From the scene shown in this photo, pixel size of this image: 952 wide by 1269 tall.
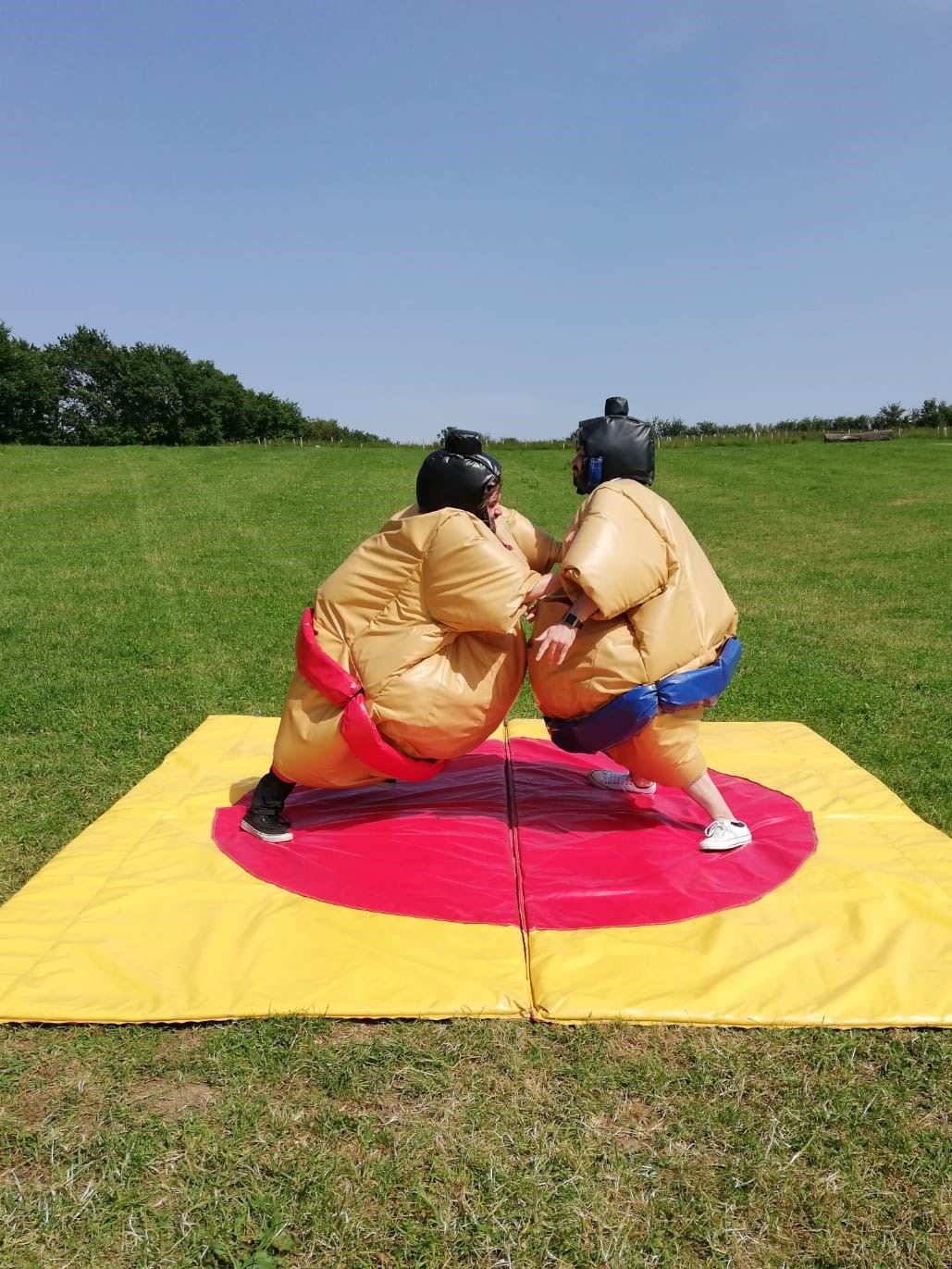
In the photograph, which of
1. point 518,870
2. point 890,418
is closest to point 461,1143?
point 518,870

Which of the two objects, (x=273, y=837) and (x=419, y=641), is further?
(x=273, y=837)

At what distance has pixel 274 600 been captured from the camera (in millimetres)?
9734

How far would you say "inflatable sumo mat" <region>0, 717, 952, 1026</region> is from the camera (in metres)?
2.72

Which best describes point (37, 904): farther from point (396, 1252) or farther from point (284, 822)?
point (396, 1252)

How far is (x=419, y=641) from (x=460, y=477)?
23.8 inches

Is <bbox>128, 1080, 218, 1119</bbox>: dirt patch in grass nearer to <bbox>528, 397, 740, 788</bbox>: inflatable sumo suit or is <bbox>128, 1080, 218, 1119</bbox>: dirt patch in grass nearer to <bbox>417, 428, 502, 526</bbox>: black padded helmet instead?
<bbox>528, 397, 740, 788</bbox>: inflatable sumo suit

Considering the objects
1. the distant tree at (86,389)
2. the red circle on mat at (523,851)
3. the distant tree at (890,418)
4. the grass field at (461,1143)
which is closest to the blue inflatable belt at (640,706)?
the red circle on mat at (523,851)

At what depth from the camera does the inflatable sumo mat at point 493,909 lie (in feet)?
8.91

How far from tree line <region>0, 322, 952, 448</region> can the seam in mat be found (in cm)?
4629

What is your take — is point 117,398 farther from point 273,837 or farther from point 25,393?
point 273,837

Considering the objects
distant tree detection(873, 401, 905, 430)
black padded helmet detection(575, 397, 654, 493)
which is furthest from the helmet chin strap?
distant tree detection(873, 401, 905, 430)

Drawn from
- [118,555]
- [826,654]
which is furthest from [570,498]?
[826,654]

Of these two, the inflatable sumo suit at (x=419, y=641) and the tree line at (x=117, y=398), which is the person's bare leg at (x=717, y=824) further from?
the tree line at (x=117, y=398)

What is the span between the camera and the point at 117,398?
54.9m
